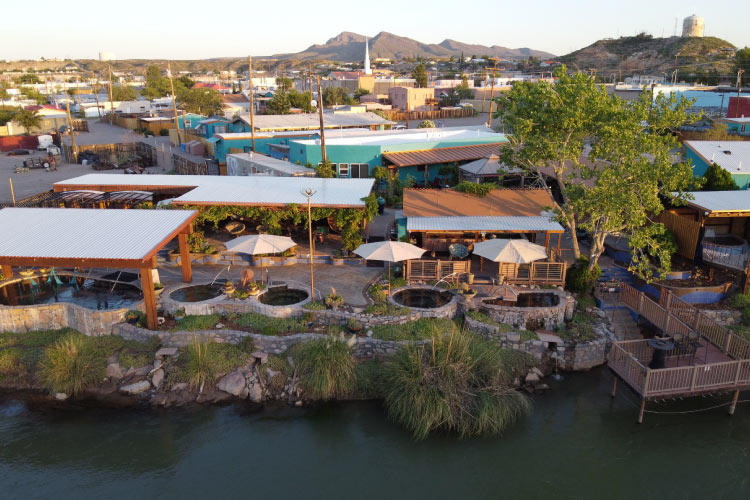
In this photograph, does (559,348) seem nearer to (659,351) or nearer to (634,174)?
(659,351)

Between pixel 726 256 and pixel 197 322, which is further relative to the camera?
pixel 726 256

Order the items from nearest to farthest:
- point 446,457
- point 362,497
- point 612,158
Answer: point 362,497 → point 446,457 → point 612,158

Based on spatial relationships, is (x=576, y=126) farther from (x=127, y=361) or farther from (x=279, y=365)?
(x=127, y=361)

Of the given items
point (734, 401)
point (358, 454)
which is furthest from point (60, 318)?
point (734, 401)

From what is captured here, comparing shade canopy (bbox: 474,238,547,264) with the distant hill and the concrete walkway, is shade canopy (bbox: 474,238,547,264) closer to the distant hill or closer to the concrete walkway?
the concrete walkway

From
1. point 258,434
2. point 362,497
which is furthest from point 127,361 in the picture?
point 362,497

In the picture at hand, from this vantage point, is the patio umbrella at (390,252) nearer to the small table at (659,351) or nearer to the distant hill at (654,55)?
the small table at (659,351)
